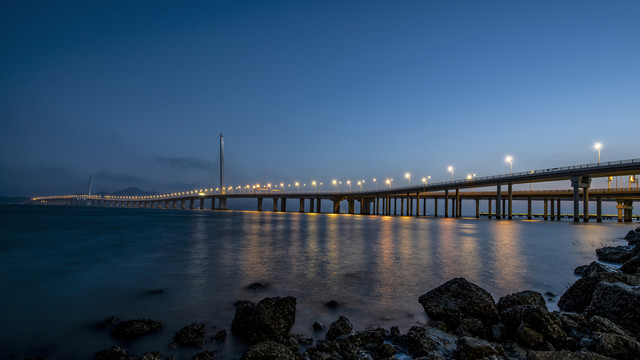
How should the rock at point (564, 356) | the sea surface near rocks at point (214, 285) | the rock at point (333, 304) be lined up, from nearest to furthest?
the rock at point (564, 356), the sea surface near rocks at point (214, 285), the rock at point (333, 304)

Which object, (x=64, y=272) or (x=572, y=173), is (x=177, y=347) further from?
(x=572, y=173)

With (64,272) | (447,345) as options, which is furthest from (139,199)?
(447,345)

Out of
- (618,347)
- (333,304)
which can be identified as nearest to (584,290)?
(618,347)

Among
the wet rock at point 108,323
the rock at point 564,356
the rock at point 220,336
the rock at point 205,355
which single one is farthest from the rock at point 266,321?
the rock at point 564,356

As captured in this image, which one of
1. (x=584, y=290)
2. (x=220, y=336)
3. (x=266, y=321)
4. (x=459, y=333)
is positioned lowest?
(x=220, y=336)

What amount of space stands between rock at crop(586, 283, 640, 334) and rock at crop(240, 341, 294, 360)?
5012 millimetres

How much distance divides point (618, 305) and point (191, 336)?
6766mm

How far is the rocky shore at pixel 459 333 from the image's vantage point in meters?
3.96

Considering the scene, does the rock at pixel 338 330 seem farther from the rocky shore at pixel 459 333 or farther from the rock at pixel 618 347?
the rock at pixel 618 347

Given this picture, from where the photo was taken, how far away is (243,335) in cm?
518

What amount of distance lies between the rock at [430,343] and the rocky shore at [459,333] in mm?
14

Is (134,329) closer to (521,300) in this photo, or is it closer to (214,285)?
(214,285)

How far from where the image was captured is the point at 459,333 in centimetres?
502

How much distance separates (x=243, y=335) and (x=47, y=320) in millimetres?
4277
